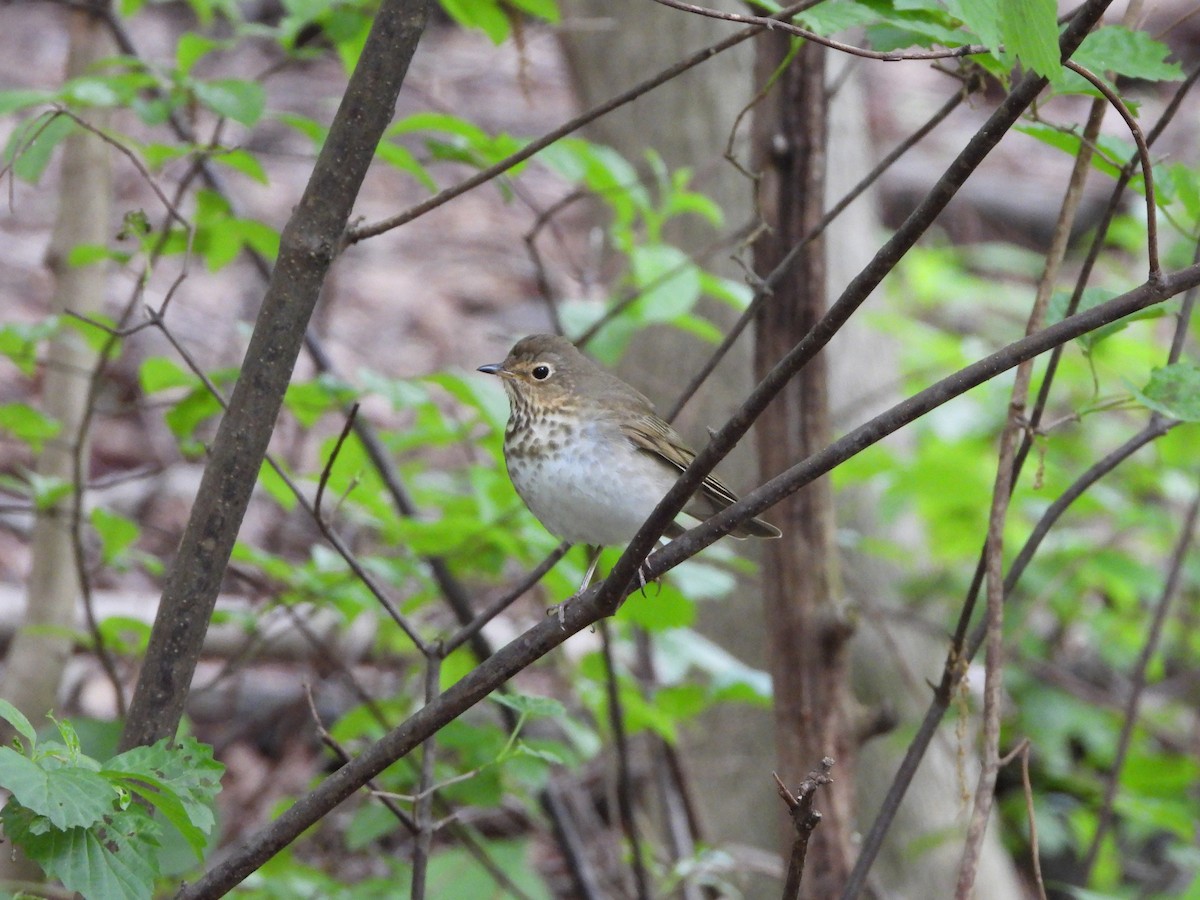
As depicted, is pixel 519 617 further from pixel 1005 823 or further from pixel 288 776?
pixel 1005 823

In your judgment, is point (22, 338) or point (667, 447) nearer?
point (22, 338)

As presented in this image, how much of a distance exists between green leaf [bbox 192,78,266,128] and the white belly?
0.92 metres

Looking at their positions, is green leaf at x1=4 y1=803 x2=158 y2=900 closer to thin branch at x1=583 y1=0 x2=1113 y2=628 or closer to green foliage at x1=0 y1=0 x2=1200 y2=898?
green foliage at x1=0 y1=0 x2=1200 y2=898

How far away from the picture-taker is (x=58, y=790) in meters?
1.42

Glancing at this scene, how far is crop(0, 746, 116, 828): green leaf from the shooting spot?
1.38 meters

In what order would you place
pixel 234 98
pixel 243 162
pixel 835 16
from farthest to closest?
pixel 243 162, pixel 234 98, pixel 835 16

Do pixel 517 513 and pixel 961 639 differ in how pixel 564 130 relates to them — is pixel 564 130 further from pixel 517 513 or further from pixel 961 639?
pixel 517 513

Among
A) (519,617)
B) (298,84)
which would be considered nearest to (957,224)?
(298,84)

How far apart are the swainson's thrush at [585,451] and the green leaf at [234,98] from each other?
2.74 feet

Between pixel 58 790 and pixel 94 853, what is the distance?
0.15 m

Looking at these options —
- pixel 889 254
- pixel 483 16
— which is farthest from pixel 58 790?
pixel 483 16

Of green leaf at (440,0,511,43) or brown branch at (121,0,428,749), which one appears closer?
brown branch at (121,0,428,749)

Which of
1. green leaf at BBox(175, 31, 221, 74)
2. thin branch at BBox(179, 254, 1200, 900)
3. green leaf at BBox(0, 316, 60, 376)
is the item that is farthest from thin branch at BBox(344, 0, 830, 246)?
green leaf at BBox(0, 316, 60, 376)

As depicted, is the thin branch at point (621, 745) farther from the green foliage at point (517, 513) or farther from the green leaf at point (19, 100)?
the green leaf at point (19, 100)
